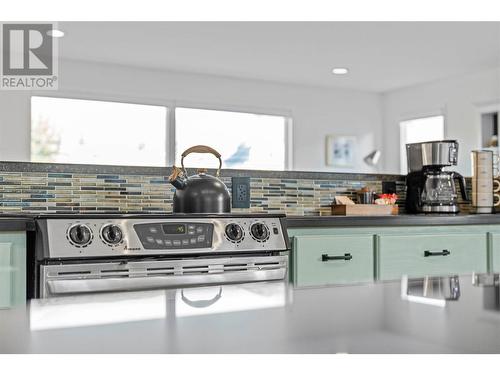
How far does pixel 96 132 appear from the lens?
6695 mm

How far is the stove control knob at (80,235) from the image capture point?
189 cm

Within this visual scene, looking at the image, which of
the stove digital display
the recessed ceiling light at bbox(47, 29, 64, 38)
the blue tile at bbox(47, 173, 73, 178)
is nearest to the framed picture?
the recessed ceiling light at bbox(47, 29, 64, 38)

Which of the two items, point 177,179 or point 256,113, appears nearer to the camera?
point 177,179

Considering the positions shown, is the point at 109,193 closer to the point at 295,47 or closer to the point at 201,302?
the point at 201,302

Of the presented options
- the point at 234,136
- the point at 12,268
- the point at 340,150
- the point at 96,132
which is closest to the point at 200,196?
the point at 12,268

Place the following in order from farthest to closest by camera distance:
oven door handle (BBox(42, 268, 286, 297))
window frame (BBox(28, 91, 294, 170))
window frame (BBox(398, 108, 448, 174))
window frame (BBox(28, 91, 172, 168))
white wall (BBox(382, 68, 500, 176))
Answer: window frame (BBox(398, 108, 448, 174)) → white wall (BBox(382, 68, 500, 176)) → window frame (BBox(28, 91, 294, 170)) → window frame (BBox(28, 91, 172, 168)) → oven door handle (BBox(42, 268, 286, 297))

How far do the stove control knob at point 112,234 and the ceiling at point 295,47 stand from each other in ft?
12.1

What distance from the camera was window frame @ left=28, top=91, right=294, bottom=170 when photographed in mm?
6594

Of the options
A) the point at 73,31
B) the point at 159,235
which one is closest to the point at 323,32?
the point at 73,31

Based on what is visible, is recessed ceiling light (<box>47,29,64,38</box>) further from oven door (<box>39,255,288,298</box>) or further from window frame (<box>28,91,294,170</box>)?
oven door (<box>39,255,288,298</box>)

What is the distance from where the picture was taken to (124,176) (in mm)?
2510

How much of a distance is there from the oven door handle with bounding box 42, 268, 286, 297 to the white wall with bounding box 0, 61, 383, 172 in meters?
4.80

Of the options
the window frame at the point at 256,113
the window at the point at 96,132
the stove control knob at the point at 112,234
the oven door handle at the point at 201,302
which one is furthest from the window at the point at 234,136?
the oven door handle at the point at 201,302

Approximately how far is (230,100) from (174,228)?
5.55 metres
